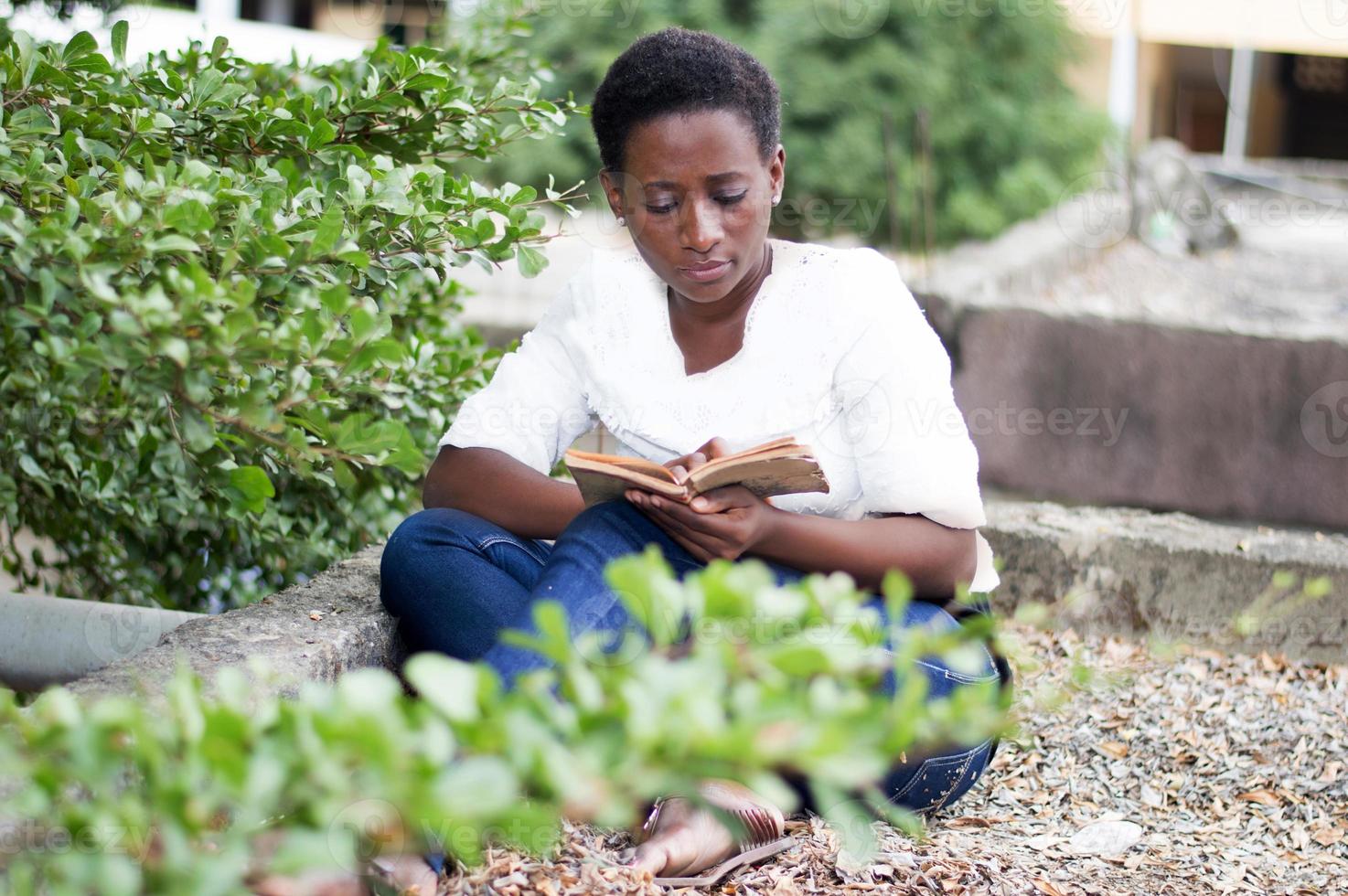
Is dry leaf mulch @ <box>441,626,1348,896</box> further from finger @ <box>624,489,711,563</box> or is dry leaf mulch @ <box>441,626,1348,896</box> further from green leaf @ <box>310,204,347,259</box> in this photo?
green leaf @ <box>310,204,347,259</box>

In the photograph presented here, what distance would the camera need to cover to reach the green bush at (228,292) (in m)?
1.63

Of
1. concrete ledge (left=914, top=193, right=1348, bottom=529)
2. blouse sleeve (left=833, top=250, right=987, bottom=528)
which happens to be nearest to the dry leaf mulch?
blouse sleeve (left=833, top=250, right=987, bottom=528)

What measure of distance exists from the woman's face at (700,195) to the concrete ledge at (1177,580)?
1285mm

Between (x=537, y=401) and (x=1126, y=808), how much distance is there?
1.29 metres

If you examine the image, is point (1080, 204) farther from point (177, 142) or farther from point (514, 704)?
point (514, 704)

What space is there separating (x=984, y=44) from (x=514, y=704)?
9.18 meters

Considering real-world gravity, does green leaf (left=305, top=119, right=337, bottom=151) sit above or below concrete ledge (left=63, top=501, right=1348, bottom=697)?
above

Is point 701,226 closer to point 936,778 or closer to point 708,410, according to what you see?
point 708,410

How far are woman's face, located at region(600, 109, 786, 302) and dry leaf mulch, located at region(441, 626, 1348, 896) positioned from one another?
824 millimetres

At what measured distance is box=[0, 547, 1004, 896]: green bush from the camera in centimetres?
92

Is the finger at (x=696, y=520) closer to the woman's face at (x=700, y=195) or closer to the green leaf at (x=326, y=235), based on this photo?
the woman's face at (x=700, y=195)

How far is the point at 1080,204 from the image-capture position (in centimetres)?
891

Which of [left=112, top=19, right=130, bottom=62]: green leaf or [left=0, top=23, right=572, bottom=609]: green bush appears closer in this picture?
[left=0, top=23, right=572, bottom=609]: green bush

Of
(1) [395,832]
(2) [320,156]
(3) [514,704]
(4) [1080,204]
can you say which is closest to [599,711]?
(3) [514,704]
